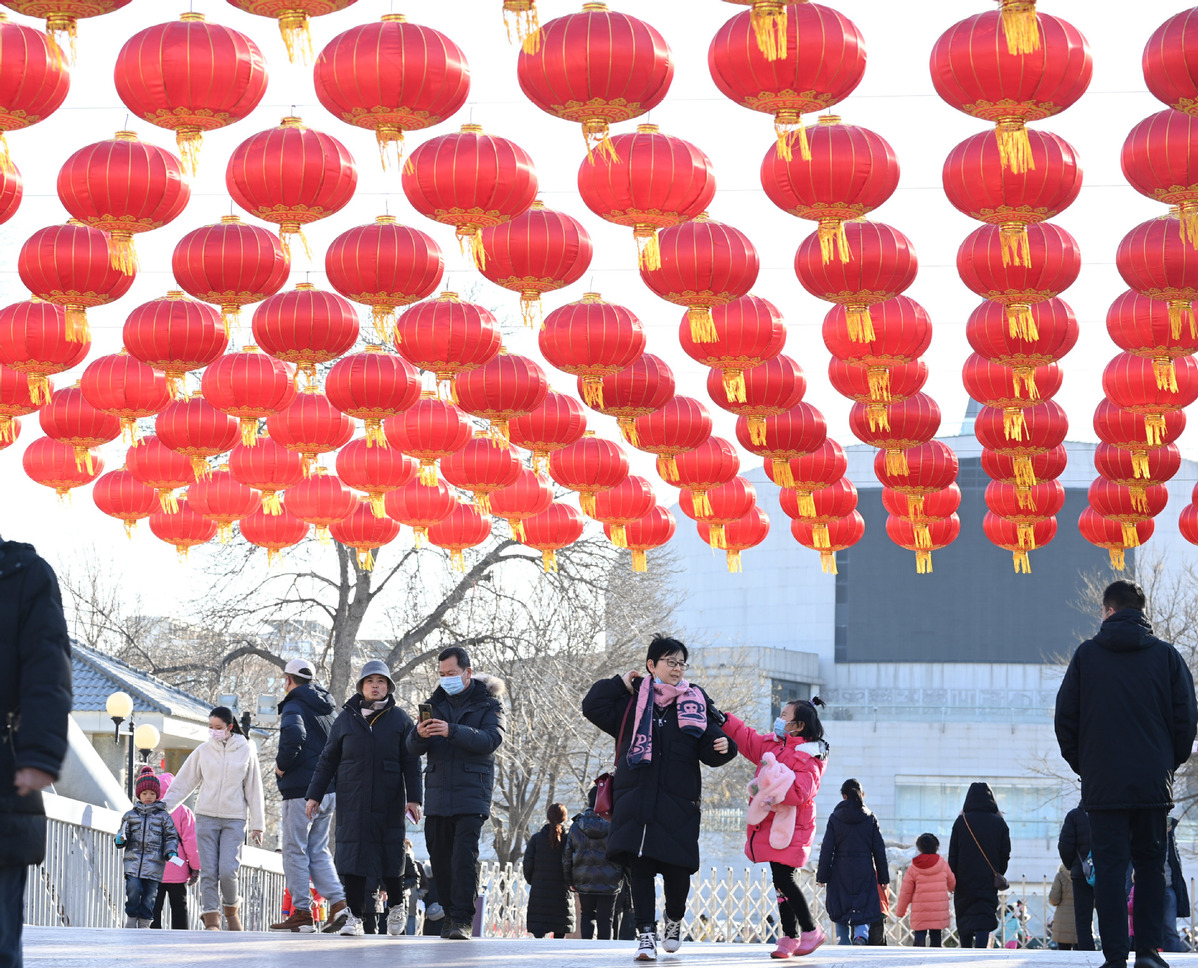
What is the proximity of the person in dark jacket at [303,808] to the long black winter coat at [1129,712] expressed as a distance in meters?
5.78

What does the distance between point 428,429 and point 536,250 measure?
348 cm

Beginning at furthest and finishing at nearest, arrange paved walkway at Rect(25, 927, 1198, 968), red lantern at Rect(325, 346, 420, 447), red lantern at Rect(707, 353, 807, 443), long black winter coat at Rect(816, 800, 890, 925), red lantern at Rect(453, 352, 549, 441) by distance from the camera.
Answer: red lantern at Rect(707, 353, 807, 443), red lantern at Rect(453, 352, 549, 441), red lantern at Rect(325, 346, 420, 447), long black winter coat at Rect(816, 800, 890, 925), paved walkway at Rect(25, 927, 1198, 968)

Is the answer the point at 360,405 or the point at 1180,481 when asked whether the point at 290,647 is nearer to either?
the point at 360,405

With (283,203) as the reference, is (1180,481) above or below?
above

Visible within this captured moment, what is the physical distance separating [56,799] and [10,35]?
261 inches

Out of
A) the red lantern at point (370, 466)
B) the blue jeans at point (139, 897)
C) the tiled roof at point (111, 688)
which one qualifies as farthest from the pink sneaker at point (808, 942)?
the tiled roof at point (111, 688)

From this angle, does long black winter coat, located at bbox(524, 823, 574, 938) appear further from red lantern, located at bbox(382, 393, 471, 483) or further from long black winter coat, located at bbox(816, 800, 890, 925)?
red lantern, located at bbox(382, 393, 471, 483)

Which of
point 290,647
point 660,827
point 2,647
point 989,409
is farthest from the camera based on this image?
point 290,647

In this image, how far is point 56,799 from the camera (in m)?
13.8

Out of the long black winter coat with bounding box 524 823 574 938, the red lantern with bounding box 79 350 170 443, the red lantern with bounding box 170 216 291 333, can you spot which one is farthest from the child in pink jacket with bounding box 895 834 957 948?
the red lantern with bounding box 79 350 170 443

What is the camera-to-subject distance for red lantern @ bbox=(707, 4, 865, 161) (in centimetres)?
986

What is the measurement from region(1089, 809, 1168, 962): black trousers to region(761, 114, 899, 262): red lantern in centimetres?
508

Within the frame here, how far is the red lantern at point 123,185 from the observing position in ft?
37.3

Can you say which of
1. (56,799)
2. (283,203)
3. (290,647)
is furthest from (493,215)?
(290,647)
